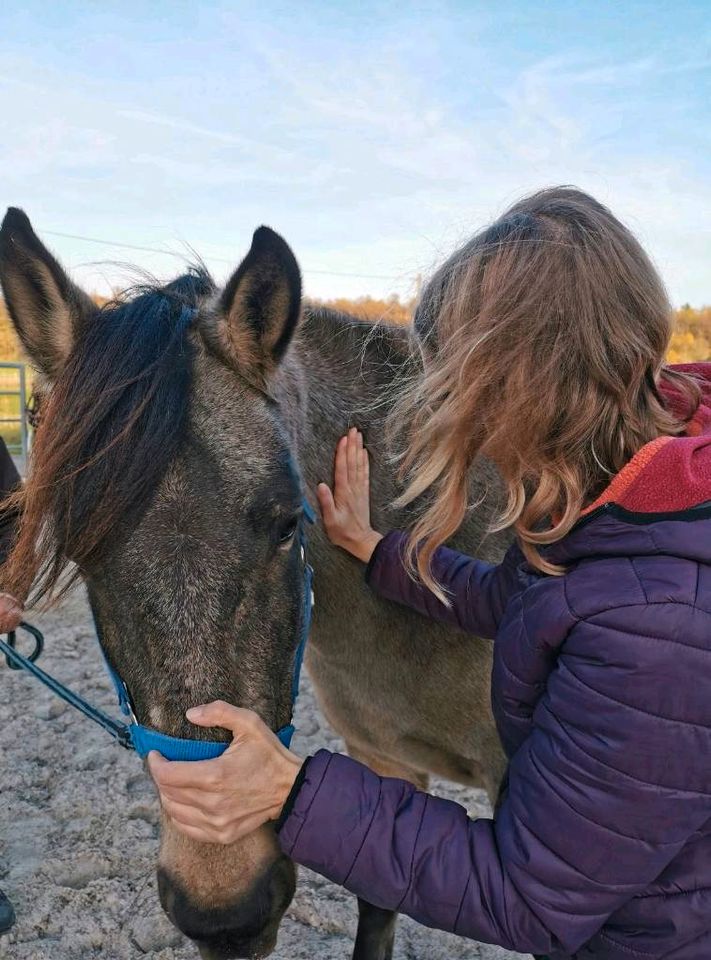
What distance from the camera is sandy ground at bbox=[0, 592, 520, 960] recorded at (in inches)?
122

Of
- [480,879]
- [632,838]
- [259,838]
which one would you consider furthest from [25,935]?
[632,838]

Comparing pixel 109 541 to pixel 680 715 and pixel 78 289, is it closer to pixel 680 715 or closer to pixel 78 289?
pixel 78 289

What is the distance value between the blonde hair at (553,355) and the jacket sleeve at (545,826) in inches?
14.2

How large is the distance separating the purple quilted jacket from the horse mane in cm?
75

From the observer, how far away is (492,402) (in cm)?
153

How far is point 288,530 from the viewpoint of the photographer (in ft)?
6.14

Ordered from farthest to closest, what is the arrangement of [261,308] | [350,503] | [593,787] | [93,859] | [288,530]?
[93,859] < [350,503] < [261,308] < [288,530] < [593,787]

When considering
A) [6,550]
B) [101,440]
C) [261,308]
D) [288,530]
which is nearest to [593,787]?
[288,530]

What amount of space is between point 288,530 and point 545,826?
3.02 feet

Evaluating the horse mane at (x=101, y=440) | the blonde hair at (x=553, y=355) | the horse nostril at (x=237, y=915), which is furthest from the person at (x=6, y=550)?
the blonde hair at (x=553, y=355)

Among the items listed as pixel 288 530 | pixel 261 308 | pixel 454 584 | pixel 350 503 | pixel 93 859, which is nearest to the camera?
pixel 288 530

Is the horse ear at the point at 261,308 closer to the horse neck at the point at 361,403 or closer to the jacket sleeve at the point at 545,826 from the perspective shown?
the horse neck at the point at 361,403

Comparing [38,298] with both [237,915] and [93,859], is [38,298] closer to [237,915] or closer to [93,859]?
[237,915]

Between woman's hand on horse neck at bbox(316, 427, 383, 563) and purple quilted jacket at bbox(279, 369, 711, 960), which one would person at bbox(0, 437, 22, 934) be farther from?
purple quilted jacket at bbox(279, 369, 711, 960)
